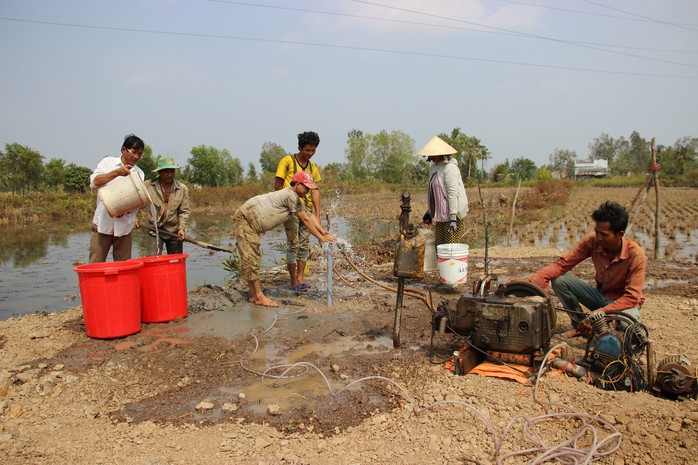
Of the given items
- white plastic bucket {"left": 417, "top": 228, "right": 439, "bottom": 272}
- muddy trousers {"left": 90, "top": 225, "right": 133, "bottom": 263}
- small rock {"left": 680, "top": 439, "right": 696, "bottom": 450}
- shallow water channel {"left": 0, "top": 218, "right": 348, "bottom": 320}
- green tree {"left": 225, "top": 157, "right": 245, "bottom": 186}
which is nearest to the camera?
small rock {"left": 680, "top": 439, "right": 696, "bottom": 450}

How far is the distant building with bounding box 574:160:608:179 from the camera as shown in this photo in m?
69.2

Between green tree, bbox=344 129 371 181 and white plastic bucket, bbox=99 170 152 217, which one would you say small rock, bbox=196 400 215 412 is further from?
green tree, bbox=344 129 371 181

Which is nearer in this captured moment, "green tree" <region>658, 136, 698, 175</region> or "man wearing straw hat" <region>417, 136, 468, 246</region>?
"man wearing straw hat" <region>417, 136, 468, 246</region>

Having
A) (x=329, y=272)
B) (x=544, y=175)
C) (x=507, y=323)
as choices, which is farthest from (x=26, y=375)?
(x=544, y=175)

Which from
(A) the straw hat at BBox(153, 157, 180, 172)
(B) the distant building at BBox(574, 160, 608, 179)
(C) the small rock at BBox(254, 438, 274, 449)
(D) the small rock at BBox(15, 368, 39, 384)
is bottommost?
(C) the small rock at BBox(254, 438, 274, 449)

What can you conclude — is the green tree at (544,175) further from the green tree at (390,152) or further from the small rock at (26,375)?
the small rock at (26,375)

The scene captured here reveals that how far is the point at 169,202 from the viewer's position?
5.64 meters

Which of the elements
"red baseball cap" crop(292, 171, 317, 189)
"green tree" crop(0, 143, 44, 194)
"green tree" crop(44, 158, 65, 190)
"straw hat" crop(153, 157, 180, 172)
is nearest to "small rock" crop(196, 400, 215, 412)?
"red baseball cap" crop(292, 171, 317, 189)

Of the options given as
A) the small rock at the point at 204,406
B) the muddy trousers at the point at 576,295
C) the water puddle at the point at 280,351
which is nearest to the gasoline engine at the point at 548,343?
the muddy trousers at the point at 576,295

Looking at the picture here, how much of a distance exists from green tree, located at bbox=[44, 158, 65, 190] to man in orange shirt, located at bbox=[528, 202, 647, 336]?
3296cm

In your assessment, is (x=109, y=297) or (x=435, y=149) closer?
(x=109, y=297)

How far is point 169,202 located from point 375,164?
5637 centimetres

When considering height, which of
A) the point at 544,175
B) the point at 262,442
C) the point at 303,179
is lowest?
the point at 262,442

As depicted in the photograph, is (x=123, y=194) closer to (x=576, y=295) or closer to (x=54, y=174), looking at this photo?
(x=576, y=295)
